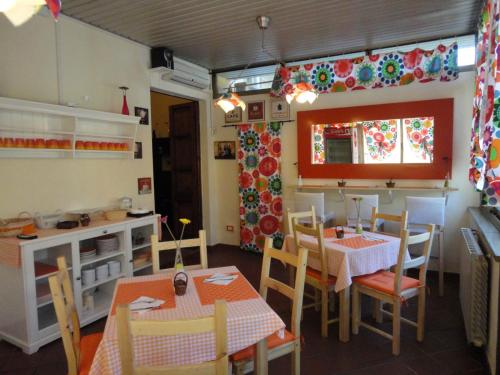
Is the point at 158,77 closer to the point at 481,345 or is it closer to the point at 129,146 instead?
the point at 129,146

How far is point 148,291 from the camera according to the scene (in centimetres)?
197

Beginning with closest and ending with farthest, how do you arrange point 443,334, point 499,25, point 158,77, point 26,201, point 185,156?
point 499,25 < point 443,334 < point 26,201 < point 158,77 < point 185,156

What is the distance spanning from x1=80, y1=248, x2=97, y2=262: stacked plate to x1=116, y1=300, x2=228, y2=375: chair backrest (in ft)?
6.87

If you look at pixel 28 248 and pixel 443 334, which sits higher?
pixel 28 248

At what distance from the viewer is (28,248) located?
2.58 m

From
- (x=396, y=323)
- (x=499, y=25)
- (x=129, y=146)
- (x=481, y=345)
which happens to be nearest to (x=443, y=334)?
(x=481, y=345)

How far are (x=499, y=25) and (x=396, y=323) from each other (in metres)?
2.04

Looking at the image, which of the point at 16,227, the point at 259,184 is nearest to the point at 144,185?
the point at 16,227

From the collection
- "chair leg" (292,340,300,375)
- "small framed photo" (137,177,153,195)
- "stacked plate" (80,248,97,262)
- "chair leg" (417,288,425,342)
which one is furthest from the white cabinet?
"chair leg" (417,288,425,342)

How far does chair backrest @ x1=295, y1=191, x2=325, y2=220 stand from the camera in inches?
174

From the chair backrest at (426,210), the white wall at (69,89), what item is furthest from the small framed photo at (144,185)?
the chair backrest at (426,210)

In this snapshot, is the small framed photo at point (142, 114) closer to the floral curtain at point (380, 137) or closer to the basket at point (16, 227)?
the basket at point (16, 227)

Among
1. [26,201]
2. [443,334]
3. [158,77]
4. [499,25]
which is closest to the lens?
[499,25]

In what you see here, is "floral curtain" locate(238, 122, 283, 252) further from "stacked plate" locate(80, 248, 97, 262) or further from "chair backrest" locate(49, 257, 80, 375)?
"chair backrest" locate(49, 257, 80, 375)
